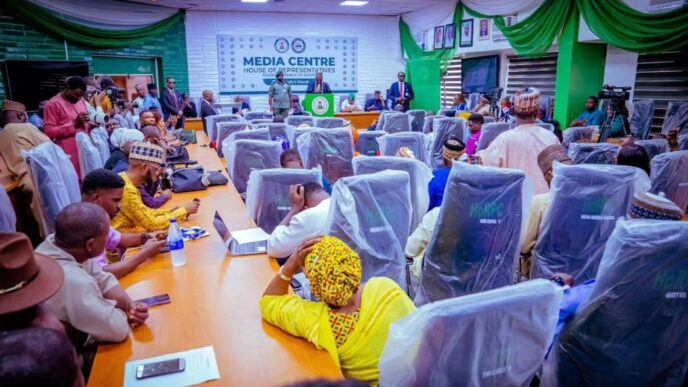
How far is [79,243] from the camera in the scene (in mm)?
1700

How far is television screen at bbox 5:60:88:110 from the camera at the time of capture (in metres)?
7.33

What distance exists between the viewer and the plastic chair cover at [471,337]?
3.82 feet

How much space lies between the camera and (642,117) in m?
7.34

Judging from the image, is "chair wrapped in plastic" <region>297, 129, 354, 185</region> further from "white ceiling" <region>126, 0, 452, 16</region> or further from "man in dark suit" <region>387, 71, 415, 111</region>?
"white ceiling" <region>126, 0, 452, 16</region>

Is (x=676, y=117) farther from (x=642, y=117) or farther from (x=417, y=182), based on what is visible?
(x=417, y=182)

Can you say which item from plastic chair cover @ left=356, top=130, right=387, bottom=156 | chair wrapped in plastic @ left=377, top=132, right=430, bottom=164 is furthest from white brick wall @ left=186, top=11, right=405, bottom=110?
chair wrapped in plastic @ left=377, top=132, right=430, bottom=164

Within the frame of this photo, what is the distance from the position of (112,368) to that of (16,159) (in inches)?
139

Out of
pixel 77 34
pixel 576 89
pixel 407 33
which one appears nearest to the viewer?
pixel 576 89

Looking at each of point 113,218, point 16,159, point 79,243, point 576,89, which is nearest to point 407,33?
point 576,89

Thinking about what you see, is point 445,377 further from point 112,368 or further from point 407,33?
point 407,33

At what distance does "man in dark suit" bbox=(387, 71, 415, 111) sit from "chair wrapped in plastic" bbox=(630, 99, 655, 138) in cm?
515

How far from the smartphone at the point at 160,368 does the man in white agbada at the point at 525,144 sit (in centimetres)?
255

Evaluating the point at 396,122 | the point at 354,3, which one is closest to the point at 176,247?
the point at 396,122

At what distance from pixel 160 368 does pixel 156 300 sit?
50cm
